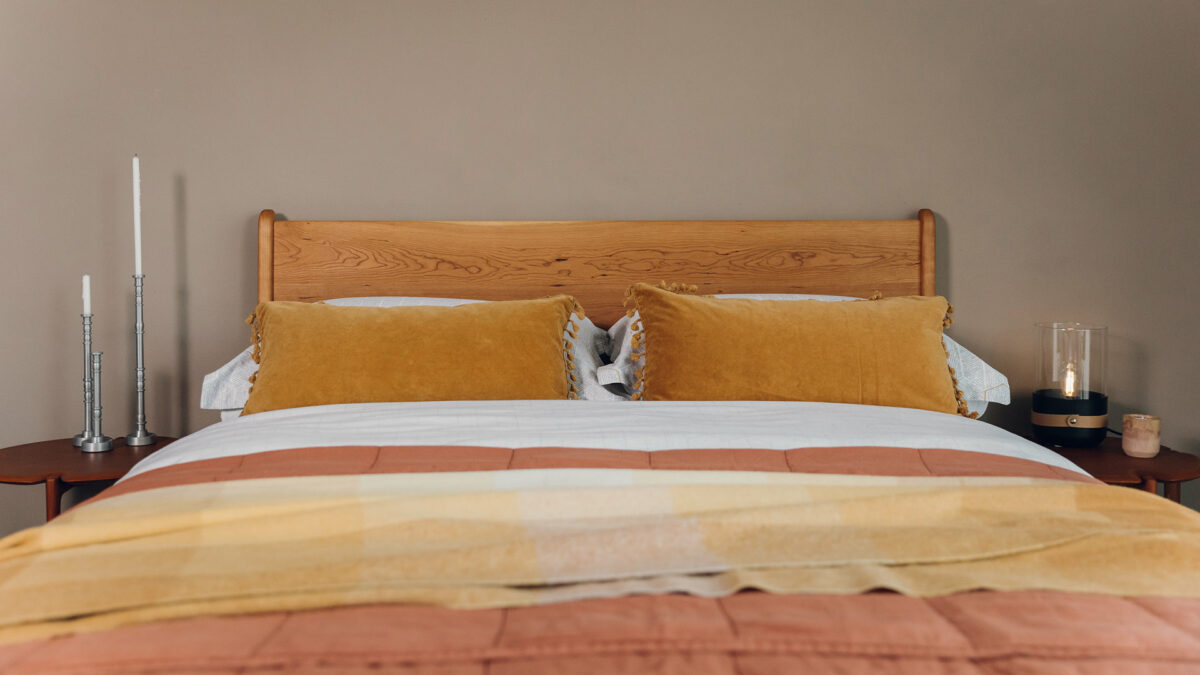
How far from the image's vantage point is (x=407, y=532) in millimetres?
982

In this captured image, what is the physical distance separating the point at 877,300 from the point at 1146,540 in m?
1.19

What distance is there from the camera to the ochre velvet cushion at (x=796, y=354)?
1917 mm

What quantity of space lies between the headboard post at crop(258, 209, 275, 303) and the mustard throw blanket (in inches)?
52.5

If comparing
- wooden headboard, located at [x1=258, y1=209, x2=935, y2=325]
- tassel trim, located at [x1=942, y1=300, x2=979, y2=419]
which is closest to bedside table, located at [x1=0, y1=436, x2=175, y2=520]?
wooden headboard, located at [x1=258, y1=209, x2=935, y2=325]

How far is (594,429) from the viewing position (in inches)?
62.7

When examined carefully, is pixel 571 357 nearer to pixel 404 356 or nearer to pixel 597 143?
pixel 404 356

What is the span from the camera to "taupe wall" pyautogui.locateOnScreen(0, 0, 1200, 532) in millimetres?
2498

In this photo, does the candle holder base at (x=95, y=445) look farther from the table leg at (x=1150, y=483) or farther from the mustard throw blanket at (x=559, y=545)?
the table leg at (x=1150, y=483)

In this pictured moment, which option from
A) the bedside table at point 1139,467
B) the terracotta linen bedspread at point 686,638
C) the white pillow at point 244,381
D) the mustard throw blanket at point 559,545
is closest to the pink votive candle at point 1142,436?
the bedside table at point 1139,467

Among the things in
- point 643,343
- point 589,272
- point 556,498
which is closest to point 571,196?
point 589,272

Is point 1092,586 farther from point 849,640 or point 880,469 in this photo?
point 880,469

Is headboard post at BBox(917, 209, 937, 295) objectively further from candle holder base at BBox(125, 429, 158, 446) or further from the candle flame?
candle holder base at BBox(125, 429, 158, 446)

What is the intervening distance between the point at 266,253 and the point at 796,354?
1.52m

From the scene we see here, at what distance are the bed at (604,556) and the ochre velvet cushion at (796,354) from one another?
→ 26 centimetres
